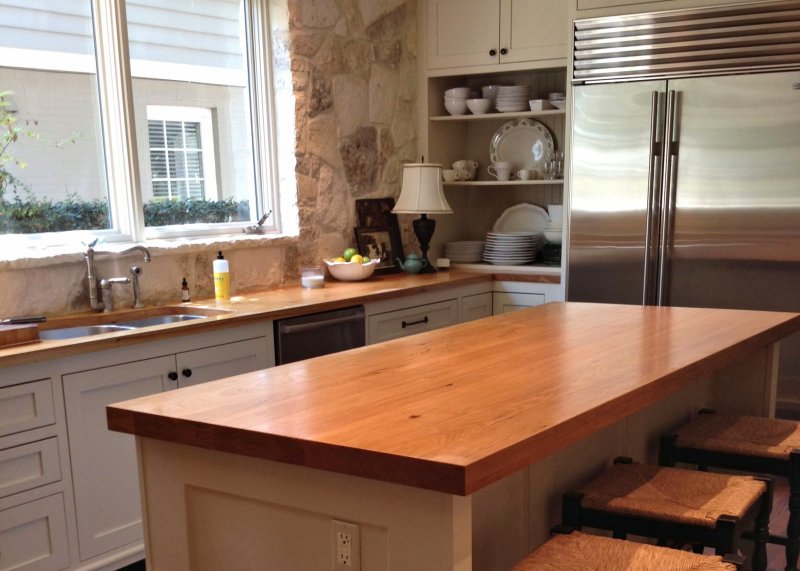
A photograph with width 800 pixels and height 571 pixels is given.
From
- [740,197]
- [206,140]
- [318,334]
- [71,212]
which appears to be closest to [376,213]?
[206,140]

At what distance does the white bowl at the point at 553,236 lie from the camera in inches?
187

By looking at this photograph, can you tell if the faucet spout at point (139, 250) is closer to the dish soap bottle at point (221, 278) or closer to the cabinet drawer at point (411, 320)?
the dish soap bottle at point (221, 278)

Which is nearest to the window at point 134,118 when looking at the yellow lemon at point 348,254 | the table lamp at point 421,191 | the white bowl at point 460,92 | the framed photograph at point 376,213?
the yellow lemon at point 348,254

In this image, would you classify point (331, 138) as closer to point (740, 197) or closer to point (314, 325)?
point (314, 325)

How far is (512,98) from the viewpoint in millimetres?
4711

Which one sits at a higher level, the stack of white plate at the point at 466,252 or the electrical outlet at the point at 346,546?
the stack of white plate at the point at 466,252

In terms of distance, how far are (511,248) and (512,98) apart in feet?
2.88

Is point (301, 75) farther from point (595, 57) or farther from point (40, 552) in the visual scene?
point (40, 552)

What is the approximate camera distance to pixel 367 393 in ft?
5.60

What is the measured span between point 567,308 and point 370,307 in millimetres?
1113

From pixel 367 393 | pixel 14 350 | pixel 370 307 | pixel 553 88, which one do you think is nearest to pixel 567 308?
pixel 370 307

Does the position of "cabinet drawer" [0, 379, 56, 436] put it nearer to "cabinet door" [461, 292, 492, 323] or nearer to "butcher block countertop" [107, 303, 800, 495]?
"butcher block countertop" [107, 303, 800, 495]

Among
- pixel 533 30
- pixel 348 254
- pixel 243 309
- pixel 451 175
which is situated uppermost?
pixel 533 30

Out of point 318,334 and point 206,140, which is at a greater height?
point 206,140
